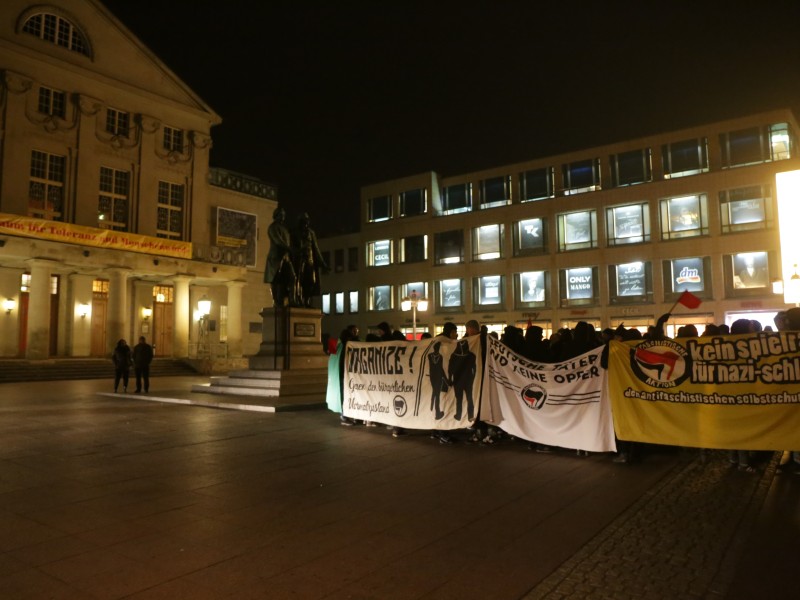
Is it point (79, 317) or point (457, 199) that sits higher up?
point (457, 199)

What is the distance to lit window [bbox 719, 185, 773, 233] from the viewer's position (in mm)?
37125

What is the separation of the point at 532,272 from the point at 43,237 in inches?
1305

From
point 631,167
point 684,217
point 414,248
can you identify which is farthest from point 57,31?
point 684,217

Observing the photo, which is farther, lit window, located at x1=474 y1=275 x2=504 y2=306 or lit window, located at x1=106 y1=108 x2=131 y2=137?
lit window, located at x1=474 y1=275 x2=504 y2=306

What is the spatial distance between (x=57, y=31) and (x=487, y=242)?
33435 millimetres

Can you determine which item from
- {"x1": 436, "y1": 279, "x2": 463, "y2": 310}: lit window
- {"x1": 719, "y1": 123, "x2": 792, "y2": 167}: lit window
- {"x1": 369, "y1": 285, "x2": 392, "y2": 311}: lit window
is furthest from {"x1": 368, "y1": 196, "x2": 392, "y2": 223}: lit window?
{"x1": 719, "y1": 123, "x2": 792, "y2": 167}: lit window

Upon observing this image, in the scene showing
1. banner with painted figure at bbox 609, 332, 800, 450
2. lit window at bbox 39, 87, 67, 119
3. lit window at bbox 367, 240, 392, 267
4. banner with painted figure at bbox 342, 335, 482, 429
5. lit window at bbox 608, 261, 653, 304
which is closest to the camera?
banner with painted figure at bbox 609, 332, 800, 450

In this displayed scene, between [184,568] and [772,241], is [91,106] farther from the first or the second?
[772,241]

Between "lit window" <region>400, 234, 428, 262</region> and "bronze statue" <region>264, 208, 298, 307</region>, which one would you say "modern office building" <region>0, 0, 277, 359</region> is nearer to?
"lit window" <region>400, 234, 428, 262</region>

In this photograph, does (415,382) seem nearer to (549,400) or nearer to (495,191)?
(549,400)

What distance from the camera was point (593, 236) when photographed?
43.5 metres

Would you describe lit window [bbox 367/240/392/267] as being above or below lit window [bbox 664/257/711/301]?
above

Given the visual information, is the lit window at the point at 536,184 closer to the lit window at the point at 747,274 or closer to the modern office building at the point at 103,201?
the lit window at the point at 747,274

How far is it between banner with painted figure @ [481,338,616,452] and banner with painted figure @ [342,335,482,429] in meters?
0.33
